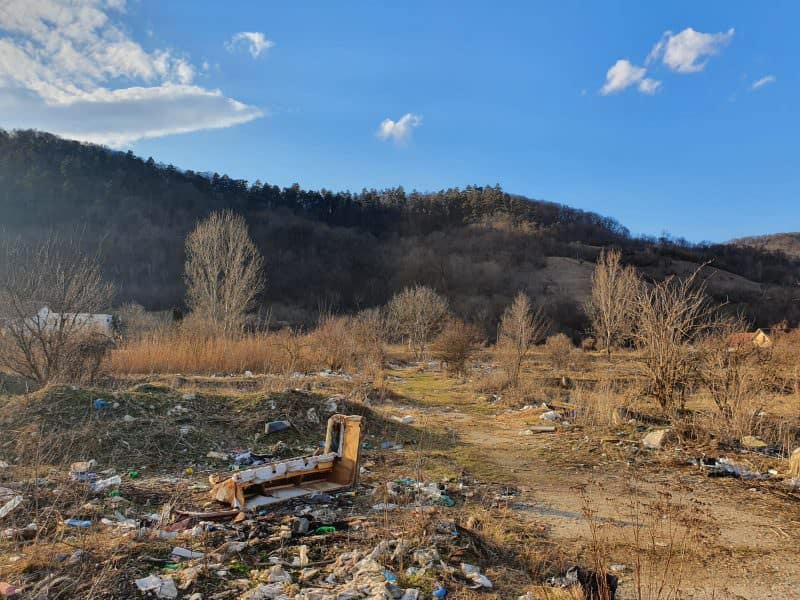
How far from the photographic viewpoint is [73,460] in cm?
545

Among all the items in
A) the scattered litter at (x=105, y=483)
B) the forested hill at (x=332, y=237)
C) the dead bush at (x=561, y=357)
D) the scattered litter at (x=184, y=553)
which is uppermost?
the forested hill at (x=332, y=237)

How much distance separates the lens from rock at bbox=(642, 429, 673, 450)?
23.6ft

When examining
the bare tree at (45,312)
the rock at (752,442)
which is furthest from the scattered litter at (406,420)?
the bare tree at (45,312)

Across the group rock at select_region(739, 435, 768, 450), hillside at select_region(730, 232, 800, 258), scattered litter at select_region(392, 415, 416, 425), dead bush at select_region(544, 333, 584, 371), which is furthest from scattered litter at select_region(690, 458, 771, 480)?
hillside at select_region(730, 232, 800, 258)

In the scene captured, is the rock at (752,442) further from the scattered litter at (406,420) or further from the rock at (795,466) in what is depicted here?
the scattered litter at (406,420)

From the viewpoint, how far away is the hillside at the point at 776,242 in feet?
290

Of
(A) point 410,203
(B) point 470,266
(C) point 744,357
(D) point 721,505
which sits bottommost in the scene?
(D) point 721,505

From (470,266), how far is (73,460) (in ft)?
194

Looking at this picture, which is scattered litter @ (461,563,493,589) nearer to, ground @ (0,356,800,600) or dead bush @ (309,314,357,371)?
ground @ (0,356,800,600)

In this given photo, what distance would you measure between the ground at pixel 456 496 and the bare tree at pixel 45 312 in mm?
1062

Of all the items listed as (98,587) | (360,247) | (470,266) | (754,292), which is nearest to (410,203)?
(360,247)

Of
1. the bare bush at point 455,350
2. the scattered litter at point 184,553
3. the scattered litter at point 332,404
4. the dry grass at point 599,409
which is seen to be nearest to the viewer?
the scattered litter at point 184,553

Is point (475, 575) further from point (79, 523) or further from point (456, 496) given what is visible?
point (79, 523)

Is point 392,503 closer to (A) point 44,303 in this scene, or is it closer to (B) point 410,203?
(A) point 44,303
